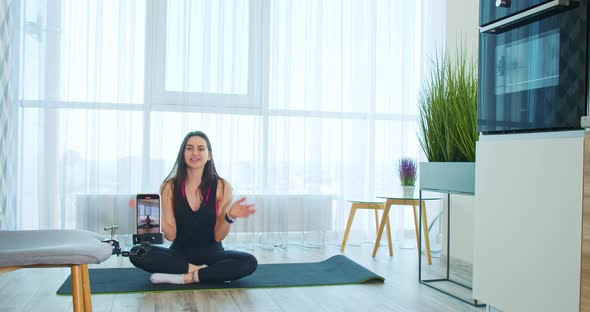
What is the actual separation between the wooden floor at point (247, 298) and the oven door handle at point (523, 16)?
1.18 m

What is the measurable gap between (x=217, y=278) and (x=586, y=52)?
1906 millimetres

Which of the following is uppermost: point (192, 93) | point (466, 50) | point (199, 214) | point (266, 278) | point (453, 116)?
point (466, 50)

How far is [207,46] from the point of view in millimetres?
4008

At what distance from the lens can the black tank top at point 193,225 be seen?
2869mm

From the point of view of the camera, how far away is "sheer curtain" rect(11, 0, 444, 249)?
3738 millimetres

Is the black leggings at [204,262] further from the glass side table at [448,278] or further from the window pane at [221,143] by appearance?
the window pane at [221,143]

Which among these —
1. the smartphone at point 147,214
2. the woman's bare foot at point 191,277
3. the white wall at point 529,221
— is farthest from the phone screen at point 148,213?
the white wall at point 529,221

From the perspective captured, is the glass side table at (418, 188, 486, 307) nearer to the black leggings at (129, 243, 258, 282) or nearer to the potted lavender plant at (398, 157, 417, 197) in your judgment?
the potted lavender plant at (398, 157, 417, 197)

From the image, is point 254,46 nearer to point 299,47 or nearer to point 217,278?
point 299,47

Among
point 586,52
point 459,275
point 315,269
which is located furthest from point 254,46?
point 586,52

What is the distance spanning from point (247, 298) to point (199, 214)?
58 cm

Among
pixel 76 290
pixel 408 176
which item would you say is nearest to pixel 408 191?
pixel 408 176

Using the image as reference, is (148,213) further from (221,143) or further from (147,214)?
(221,143)

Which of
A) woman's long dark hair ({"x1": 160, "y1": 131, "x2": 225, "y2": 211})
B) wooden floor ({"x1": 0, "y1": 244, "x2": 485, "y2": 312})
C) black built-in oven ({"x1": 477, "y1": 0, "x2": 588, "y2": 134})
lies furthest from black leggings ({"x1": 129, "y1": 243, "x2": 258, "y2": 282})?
black built-in oven ({"x1": 477, "y1": 0, "x2": 588, "y2": 134})
